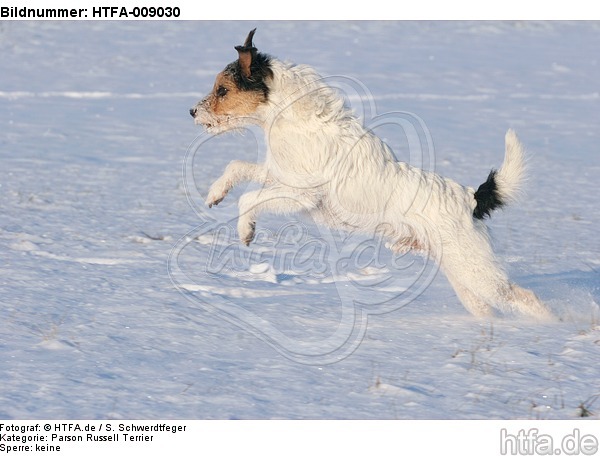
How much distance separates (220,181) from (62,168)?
182 inches

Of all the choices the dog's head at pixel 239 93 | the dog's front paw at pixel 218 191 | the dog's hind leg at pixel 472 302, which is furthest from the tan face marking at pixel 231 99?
the dog's hind leg at pixel 472 302

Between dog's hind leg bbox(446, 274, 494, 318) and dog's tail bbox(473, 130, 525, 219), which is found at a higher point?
dog's tail bbox(473, 130, 525, 219)

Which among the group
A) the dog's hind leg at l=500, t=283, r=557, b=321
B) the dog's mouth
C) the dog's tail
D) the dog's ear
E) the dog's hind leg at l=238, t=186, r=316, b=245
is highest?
the dog's ear

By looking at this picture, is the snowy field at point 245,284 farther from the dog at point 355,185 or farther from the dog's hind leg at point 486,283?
the dog at point 355,185

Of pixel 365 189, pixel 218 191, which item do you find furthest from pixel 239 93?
pixel 365 189

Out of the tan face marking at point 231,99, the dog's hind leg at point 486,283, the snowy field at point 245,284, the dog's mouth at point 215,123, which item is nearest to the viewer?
the snowy field at point 245,284

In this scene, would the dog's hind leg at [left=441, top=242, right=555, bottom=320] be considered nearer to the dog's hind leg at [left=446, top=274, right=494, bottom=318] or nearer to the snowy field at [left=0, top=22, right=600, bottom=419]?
the dog's hind leg at [left=446, top=274, right=494, bottom=318]

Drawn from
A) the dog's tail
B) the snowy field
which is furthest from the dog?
the snowy field

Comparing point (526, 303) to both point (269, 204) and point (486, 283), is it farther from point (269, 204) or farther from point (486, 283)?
point (269, 204)

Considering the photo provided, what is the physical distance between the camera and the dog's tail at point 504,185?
5.35m

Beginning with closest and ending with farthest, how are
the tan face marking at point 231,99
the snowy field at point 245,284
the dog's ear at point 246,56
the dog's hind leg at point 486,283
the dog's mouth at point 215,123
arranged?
the snowy field at point 245,284 → the dog's hind leg at point 486,283 → the dog's ear at point 246,56 → the tan face marking at point 231,99 → the dog's mouth at point 215,123

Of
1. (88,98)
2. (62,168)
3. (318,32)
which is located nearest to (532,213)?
(62,168)

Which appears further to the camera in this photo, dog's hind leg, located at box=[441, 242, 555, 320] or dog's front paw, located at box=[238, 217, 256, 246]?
dog's front paw, located at box=[238, 217, 256, 246]

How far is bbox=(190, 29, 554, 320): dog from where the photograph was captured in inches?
210
